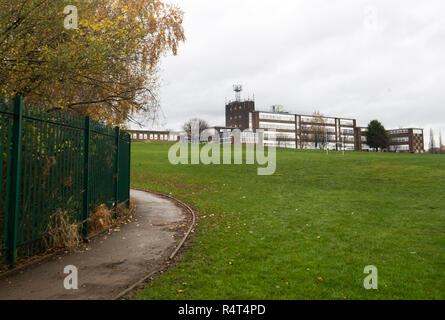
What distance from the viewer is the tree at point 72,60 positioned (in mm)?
Result: 6887

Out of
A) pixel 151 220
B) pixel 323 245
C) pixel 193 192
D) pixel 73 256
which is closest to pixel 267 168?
pixel 193 192

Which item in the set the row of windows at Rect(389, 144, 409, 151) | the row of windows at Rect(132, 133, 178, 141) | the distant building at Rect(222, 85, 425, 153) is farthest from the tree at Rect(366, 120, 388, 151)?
the row of windows at Rect(132, 133, 178, 141)

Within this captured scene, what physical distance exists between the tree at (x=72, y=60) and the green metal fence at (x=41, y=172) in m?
1.31

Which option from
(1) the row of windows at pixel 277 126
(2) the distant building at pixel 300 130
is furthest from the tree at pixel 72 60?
(1) the row of windows at pixel 277 126

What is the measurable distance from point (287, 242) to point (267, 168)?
18988 millimetres

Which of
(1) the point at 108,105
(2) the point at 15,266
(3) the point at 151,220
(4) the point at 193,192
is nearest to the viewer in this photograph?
(2) the point at 15,266

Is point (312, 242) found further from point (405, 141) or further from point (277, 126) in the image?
point (405, 141)

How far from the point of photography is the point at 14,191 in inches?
207

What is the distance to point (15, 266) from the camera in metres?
5.38

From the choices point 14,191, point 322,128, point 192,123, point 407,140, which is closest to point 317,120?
point 322,128

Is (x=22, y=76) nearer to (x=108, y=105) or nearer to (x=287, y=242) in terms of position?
(x=108, y=105)

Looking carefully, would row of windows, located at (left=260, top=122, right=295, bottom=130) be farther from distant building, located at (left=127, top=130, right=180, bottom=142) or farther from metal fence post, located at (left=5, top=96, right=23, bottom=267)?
metal fence post, located at (left=5, top=96, right=23, bottom=267)

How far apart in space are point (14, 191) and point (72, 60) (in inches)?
154
